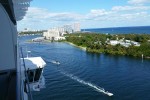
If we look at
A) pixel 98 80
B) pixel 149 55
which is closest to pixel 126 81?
pixel 98 80

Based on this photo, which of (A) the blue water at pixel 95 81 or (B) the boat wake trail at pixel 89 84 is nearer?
(A) the blue water at pixel 95 81

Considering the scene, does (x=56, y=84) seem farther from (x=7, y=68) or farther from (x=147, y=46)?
(x=147, y=46)

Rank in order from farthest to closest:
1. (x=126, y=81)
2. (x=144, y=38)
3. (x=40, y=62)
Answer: (x=144, y=38) < (x=126, y=81) < (x=40, y=62)

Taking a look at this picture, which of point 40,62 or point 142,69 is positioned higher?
point 40,62

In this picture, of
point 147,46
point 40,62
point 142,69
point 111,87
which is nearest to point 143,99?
point 111,87

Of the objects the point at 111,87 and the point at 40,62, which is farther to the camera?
the point at 111,87

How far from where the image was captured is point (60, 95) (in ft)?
57.1

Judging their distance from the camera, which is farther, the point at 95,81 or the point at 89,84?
the point at 95,81

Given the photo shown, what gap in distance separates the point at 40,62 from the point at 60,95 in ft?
38.9

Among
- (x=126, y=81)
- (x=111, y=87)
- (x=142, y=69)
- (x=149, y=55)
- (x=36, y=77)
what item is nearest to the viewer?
(x=36, y=77)

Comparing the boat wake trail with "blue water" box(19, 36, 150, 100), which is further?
the boat wake trail

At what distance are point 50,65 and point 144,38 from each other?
26.7 m

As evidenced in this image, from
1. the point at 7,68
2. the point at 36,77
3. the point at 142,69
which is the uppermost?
the point at 7,68

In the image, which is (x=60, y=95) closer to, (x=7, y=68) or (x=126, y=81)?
(x=126, y=81)
